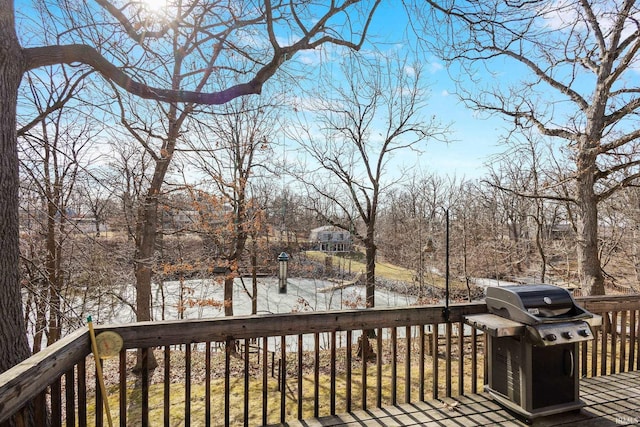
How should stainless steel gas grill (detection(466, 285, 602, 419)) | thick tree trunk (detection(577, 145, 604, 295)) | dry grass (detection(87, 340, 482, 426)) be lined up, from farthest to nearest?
thick tree trunk (detection(577, 145, 604, 295)) → dry grass (detection(87, 340, 482, 426)) → stainless steel gas grill (detection(466, 285, 602, 419))

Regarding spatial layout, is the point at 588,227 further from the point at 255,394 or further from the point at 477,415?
the point at 255,394

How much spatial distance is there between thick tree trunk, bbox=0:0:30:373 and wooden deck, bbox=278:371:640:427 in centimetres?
176

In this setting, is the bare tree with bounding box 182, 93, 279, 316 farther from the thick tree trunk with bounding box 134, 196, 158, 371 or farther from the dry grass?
the dry grass

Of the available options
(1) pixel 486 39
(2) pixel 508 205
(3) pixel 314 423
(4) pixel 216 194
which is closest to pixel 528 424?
(3) pixel 314 423

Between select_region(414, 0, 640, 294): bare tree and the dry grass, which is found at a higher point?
select_region(414, 0, 640, 294): bare tree

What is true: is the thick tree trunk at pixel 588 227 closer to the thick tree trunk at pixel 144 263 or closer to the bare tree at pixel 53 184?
the bare tree at pixel 53 184

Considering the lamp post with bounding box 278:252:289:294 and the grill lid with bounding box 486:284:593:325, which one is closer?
the grill lid with bounding box 486:284:593:325

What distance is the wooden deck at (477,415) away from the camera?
2.34m

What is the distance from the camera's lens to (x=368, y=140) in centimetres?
1001

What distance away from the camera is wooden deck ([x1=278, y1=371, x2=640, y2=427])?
2338mm

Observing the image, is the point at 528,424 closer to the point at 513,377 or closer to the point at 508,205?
the point at 513,377

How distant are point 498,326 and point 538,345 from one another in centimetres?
25

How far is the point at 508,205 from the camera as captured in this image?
16.3 m

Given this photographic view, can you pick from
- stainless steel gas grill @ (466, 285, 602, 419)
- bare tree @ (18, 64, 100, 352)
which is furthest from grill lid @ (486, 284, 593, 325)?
bare tree @ (18, 64, 100, 352)
